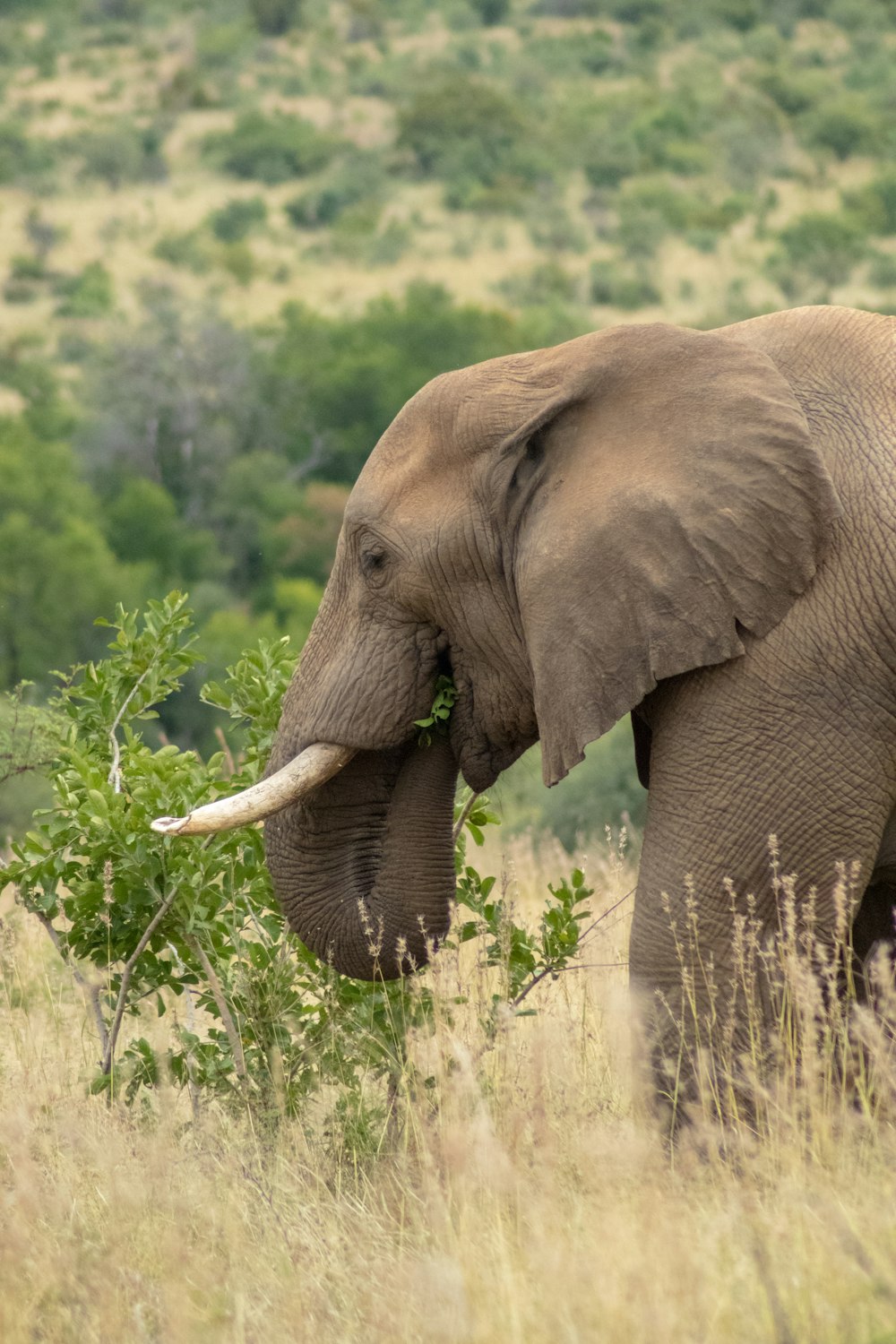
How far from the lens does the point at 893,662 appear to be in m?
4.60

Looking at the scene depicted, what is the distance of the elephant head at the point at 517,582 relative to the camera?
4.68m

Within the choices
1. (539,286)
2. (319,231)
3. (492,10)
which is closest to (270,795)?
(539,286)

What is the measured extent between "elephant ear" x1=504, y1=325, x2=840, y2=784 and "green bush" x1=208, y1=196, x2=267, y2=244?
55.1 m

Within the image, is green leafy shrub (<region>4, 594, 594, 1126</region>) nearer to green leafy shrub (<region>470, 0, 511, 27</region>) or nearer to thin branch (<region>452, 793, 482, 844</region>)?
thin branch (<region>452, 793, 482, 844</region>)

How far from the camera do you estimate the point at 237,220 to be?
195 ft

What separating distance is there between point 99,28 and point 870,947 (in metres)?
83.8

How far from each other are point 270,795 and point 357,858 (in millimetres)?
436

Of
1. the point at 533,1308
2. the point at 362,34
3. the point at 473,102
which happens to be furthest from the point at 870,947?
the point at 362,34

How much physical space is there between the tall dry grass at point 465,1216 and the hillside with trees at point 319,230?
7.31 metres

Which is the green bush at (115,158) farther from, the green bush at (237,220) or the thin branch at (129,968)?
the thin branch at (129,968)

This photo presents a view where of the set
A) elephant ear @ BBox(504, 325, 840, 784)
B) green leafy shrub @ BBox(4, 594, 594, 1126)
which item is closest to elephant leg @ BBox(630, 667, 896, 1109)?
elephant ear @ BBox(504, 325, 840, 784)

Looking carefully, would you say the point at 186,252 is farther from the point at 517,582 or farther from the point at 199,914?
the point at 517,582

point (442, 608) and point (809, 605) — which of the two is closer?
point (809, 605)

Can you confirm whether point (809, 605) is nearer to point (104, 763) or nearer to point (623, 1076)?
point (623, 1076)
